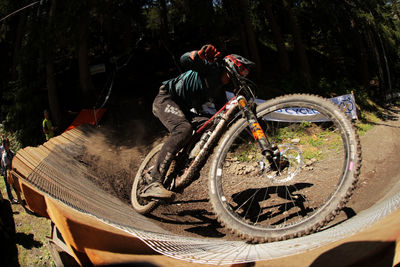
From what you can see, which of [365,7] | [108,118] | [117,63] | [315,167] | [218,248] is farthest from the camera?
[117,63]

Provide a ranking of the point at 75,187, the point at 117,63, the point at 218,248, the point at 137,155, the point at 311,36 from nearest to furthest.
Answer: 1. the point at 218,248
2. the point at 75,187
3. the point at 137,155
4. the point at 117,63
5. the point at 311,36

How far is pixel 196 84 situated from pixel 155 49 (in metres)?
13.3

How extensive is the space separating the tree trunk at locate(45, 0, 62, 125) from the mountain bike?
7572 mm

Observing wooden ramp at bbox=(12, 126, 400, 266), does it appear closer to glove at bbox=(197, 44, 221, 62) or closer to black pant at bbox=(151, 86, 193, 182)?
black pant at bbox=(151, 86, 193, 182)

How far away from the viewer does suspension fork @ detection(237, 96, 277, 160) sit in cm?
330

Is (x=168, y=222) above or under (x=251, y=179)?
under

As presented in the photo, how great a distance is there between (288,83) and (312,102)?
10362 millimetres

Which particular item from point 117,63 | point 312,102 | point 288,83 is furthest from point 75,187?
point 117,63

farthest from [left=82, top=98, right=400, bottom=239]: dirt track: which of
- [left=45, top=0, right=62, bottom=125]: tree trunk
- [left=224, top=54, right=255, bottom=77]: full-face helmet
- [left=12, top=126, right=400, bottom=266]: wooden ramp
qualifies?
[left=45, top=0, right=62, bottom=125]: tree trunk

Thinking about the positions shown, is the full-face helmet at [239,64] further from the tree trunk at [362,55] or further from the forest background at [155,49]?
the tree trunk at [362,55]

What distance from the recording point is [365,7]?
39.7 ft

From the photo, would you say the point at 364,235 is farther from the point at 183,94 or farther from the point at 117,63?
the point at 117,63

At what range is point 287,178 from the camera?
344 cm

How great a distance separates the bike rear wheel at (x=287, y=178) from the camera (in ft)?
9.14
